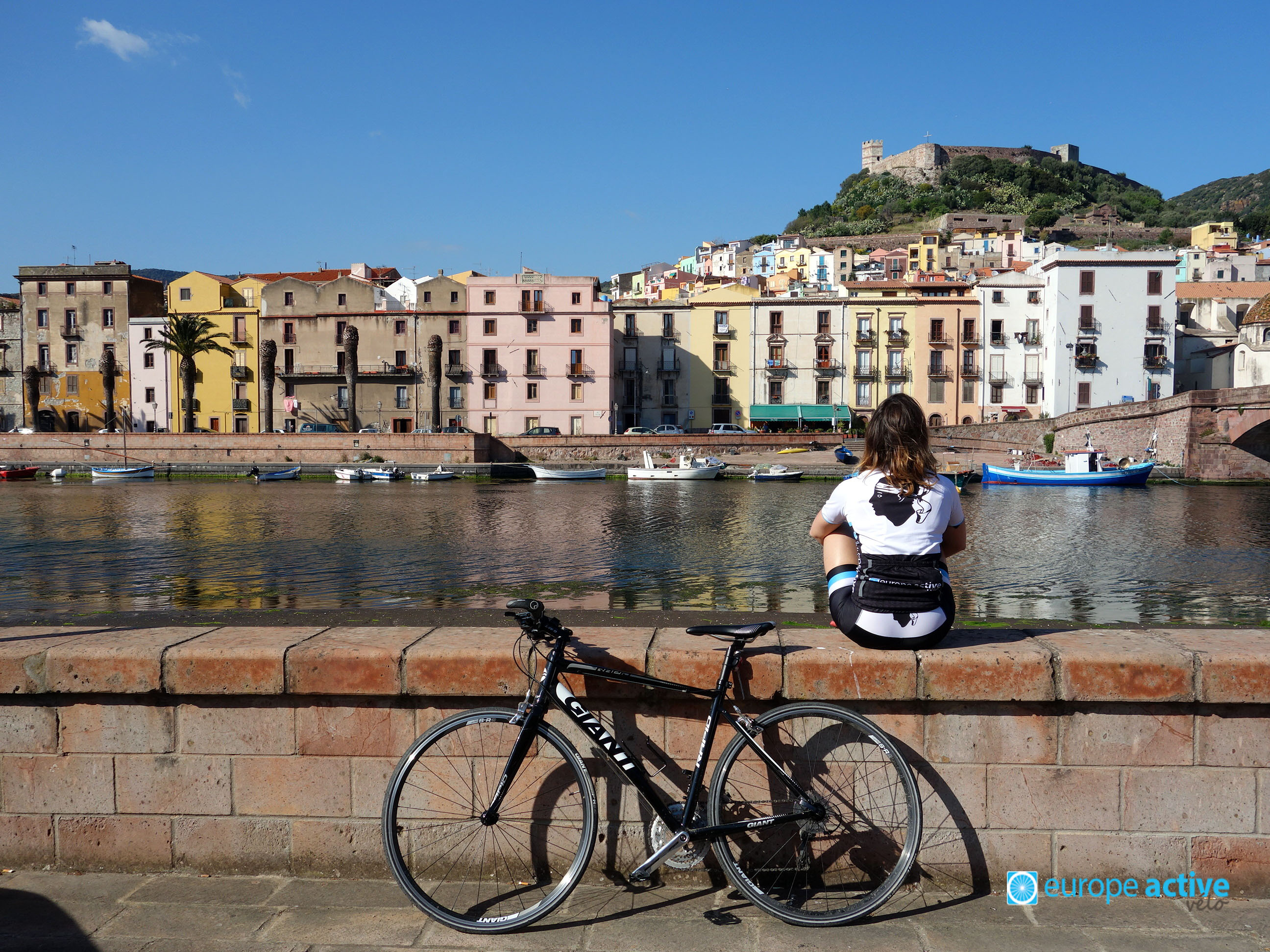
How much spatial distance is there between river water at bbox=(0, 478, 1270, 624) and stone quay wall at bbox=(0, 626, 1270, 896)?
7485 millimetres

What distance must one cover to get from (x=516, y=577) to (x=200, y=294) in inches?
2496

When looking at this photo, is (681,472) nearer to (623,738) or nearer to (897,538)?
(897,538)

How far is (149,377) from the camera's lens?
6744 centimetres

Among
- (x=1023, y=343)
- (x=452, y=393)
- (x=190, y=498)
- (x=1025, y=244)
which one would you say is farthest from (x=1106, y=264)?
(x=190, y=498)

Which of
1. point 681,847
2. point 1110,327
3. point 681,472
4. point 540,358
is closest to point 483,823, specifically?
point 681,847

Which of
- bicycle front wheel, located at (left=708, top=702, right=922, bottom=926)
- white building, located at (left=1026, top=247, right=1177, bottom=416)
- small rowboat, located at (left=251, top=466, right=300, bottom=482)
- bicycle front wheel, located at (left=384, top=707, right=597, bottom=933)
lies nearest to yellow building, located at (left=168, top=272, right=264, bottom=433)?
small rowboat, located at (left=251, top=466, right=300, bottom=482)

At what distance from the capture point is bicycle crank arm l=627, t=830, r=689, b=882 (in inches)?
127

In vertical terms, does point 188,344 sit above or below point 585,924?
above

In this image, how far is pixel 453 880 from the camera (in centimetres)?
351

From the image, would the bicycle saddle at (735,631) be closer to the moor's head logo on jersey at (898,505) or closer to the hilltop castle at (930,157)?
the moor's head logo on jersey at (898,505)

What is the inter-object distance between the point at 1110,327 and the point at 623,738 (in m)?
68.7

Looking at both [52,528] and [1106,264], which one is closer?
[52,528]

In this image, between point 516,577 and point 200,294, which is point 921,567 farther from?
point 200,294

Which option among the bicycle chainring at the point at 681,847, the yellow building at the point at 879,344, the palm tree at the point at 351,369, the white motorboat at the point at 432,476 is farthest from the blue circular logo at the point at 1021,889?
the yellow building at the point at 879,344
